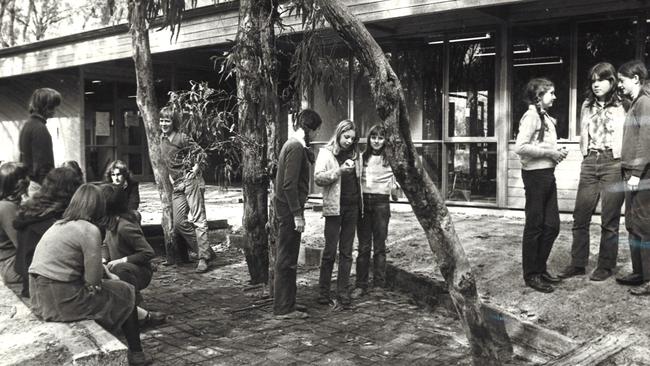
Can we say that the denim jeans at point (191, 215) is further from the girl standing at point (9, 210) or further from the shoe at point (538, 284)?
the shoe at point (538, 284)

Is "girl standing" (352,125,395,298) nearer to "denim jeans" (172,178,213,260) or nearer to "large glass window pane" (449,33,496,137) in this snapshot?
"denim jeans" (172,178,213,260)

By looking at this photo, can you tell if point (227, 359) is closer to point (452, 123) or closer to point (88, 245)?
point (88, 245)

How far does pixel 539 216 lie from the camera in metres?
5.33

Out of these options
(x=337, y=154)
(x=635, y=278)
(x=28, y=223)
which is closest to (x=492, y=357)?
(x=635, y=278)

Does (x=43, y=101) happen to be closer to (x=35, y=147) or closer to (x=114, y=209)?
(x=35, y=147)

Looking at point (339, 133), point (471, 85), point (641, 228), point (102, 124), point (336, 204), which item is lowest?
point (641, 228)

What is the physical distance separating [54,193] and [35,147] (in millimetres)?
1294

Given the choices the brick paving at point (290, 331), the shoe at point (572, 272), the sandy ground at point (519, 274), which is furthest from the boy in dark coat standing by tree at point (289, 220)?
the shoe at point (572, 272)

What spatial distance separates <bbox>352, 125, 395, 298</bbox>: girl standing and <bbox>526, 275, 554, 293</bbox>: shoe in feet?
5.34

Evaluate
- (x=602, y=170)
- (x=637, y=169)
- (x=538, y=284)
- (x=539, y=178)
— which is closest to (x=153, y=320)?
(x=538, y=284)

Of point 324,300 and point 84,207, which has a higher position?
point 84,207

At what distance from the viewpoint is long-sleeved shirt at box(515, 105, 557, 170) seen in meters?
5.26

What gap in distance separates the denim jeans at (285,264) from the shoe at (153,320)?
1.05 meters

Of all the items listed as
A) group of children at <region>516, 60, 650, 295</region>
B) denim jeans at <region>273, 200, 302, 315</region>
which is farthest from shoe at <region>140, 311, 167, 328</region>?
group of children at <region>516, 60, 650, 295</region>
